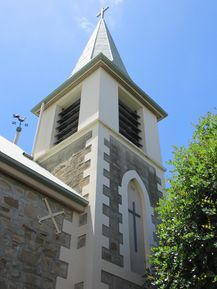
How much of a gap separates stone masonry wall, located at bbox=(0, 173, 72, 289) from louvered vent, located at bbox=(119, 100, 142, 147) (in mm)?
5488

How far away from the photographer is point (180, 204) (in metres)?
7.66

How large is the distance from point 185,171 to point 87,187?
9.67 feet

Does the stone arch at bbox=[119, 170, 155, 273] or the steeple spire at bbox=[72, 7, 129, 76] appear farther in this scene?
the steeple spire at bbox=[72, 7, 129, 76]

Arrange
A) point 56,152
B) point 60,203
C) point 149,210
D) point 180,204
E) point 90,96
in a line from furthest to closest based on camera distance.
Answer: point 90,96 → point 56,152 → point 149,210 → point 60,203 → point 180,204

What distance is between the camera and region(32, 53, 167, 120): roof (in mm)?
14609

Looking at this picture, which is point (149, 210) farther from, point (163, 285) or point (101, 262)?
point (163, 285)

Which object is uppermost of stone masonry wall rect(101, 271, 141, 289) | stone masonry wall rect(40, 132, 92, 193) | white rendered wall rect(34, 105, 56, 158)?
white rendered wall rect(34, 105, 56, 158)

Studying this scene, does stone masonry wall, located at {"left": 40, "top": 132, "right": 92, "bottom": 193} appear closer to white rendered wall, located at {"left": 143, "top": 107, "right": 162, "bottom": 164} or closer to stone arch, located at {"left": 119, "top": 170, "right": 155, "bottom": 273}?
stone arch, located at {"left": 119, "top": 170, "right": 155, "bottom": 273}

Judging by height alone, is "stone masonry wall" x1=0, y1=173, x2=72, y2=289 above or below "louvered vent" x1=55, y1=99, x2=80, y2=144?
below

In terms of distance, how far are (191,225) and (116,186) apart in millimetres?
3540

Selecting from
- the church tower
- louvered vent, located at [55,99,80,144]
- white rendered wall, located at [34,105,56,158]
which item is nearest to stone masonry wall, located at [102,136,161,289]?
the church tower

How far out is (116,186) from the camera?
1048 centimetres

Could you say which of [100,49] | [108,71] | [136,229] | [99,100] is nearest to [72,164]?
[136,229]

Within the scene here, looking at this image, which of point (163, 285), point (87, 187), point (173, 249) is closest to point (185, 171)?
point (173, 249)
